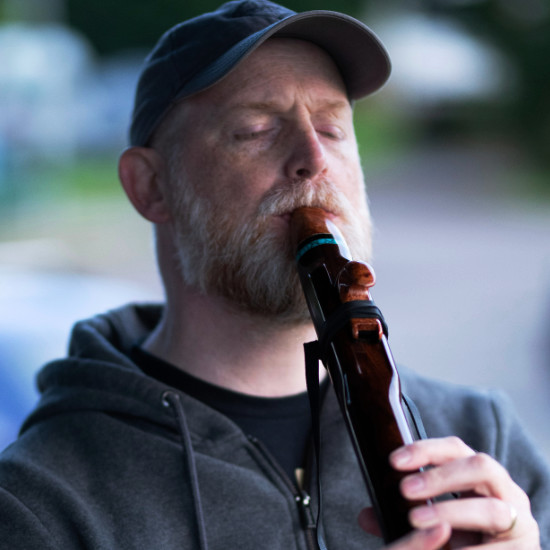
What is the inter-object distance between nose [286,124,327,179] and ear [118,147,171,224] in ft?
1.33

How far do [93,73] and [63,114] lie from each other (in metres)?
4.78

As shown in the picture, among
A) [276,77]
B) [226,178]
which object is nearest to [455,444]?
[226,178]

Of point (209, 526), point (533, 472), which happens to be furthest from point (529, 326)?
point (209, 526)

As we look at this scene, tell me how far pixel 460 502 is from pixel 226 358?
849 mm

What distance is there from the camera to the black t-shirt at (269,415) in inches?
68.3

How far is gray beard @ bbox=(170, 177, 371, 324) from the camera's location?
5.21 feet

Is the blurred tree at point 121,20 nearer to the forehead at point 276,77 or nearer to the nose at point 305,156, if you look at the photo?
the forehead at point 276,77

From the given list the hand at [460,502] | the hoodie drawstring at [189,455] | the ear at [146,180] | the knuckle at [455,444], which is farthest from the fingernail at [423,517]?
the ear at [146,180]

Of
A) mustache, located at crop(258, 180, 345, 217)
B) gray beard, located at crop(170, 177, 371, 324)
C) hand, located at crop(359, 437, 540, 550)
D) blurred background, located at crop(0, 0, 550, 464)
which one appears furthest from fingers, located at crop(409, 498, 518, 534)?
blurred background, located at crop(0, 0, 550, 464)

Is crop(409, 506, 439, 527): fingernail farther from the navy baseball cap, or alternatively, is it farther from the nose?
the navy baseball cap

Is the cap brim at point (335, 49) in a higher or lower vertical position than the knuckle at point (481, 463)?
higher

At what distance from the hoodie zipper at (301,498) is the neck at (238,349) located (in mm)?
151

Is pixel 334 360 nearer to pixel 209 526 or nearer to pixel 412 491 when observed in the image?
pixel 412 491

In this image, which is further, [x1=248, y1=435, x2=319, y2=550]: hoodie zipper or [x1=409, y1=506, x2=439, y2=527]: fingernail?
[x1=248, y1=435, x2=319, y2=550]: hoodie zipper
